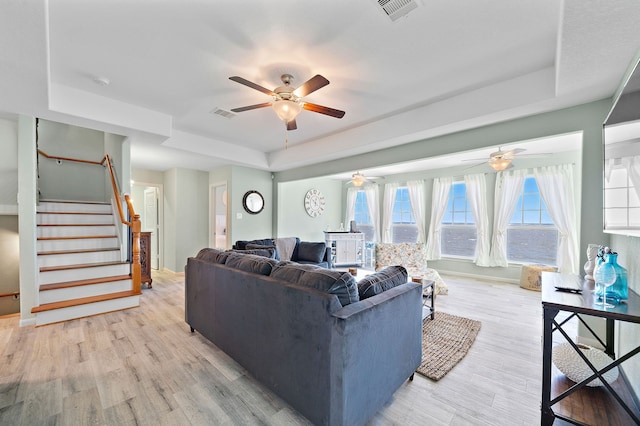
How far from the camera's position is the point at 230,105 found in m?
3.43

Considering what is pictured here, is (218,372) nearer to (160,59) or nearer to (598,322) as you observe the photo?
(160,59)

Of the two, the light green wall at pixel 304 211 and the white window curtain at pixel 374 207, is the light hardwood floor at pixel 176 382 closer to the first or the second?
the light green wall at pixel 304 211

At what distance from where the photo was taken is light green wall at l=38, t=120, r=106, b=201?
5.18 m

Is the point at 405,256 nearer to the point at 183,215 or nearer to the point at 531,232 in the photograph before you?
the point at 531,232

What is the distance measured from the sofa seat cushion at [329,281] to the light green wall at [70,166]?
5.69 metres

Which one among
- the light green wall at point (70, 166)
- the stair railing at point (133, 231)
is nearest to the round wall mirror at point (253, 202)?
the stair railing at point (133, 231)

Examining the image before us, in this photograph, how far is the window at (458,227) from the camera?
6109mm

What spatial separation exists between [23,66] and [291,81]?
87.5 inches

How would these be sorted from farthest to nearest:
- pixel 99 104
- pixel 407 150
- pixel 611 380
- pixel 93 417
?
pixel 407 150
pixel 99 104
pixel 611 380
pixel 93 417

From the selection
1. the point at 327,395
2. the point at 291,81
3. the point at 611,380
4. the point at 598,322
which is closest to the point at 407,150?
the point at 291,81

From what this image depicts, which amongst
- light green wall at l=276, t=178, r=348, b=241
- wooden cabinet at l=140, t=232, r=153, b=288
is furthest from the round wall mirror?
wooden cabinet at l=140, t=232, r=153, b=288

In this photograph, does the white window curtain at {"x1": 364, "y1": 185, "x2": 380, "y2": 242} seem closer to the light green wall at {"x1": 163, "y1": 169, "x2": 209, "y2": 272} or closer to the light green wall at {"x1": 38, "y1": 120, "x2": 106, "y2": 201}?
the light green wall at {"x1": 163, "y1": 169, "x2": 209, "y2": 272}

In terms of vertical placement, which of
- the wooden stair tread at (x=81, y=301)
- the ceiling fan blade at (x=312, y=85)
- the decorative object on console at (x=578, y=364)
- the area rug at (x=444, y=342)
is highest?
the ceiling fan blade at (x=312, y=85)

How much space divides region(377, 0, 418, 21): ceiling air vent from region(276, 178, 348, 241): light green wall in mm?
4657
